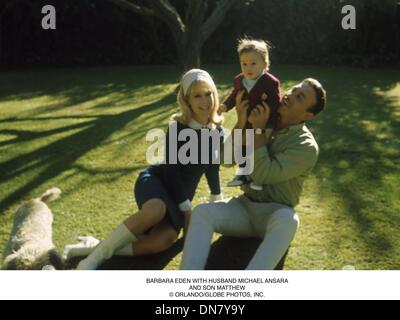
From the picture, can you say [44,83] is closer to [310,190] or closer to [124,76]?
[124,76]

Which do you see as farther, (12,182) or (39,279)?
(12,182)

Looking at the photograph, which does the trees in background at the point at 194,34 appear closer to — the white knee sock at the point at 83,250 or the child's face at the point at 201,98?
the child's face at the point at 201,98

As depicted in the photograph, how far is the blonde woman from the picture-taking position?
8.70ft

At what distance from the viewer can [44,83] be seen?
8.80m

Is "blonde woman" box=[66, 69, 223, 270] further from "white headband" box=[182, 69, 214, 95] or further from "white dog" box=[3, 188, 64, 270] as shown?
"white dog" box=[3, 188, 64, 270]

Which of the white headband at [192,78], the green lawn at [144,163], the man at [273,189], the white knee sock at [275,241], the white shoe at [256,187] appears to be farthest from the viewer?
the green lawn at [144,163]

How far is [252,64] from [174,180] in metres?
1.01

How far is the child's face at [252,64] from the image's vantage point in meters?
3.14

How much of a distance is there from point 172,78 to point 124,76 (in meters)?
1.01

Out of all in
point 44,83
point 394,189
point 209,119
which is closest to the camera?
point 209,119

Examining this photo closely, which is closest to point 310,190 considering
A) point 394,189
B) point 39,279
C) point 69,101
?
point 394,189

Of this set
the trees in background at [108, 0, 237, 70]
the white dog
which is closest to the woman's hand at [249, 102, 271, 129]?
the white dog

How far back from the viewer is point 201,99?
9.19 ft

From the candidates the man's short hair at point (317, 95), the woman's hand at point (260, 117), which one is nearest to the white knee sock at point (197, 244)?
the woman's hand at point (260, 117)
